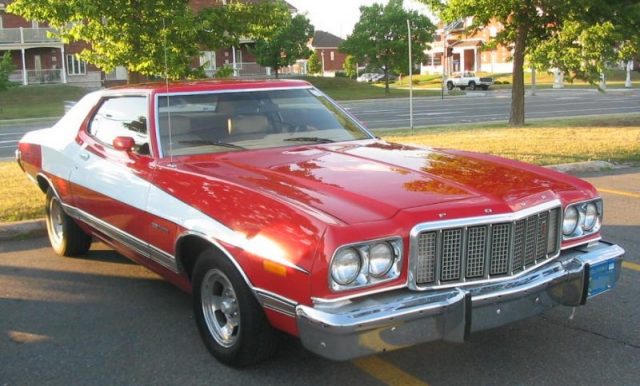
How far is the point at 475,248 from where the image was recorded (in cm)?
341

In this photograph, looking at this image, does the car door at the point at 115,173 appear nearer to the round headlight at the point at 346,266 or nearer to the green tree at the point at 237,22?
the round headlight at the point at 346,266

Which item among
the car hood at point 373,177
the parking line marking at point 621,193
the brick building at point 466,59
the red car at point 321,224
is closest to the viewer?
the red car at point 321,224

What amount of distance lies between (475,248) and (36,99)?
136ft

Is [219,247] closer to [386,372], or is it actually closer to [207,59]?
[386,372]

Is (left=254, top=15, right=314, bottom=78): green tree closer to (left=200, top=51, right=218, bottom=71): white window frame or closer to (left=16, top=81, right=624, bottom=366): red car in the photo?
(left=200, top=51, right=218, bottom=71): white window frame

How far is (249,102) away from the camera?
197 inches

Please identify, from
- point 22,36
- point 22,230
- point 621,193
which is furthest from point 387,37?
point 22,230

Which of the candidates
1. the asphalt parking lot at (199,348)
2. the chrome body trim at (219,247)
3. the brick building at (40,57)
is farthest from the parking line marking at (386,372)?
the brick building at (40,57)

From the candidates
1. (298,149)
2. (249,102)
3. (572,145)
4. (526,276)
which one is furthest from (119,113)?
(572,145)

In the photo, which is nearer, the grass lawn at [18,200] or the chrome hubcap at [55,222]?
the chrome hubcap at [55,222]

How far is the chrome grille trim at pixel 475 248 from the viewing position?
10.8 ft

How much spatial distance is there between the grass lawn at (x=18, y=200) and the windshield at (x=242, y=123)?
3.39 m

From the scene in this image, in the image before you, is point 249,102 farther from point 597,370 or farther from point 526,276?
point 597,370

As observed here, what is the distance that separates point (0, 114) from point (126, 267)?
30.8 metres
